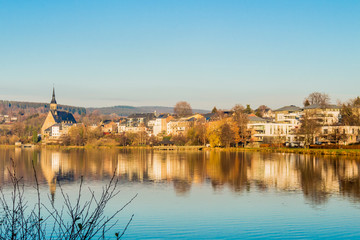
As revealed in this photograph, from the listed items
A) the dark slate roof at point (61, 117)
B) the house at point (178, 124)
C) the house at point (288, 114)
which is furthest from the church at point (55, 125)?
the house at point (288, 114)

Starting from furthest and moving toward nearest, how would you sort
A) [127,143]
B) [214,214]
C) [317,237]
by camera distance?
[127,143] < [214,214] < [317,237]

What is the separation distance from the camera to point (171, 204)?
18250mm

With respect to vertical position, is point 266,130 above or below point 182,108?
below

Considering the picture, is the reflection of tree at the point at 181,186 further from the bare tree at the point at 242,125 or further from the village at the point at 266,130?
the bare tree at the point at 242,125

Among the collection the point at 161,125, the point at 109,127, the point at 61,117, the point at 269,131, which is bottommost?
the point at 269,131

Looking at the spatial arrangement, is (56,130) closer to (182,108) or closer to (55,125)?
(55,125)

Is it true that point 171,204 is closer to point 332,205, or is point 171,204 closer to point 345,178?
point 332,205

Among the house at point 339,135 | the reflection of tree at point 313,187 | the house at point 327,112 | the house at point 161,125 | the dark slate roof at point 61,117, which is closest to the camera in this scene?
the reflection of tree at point 313,187

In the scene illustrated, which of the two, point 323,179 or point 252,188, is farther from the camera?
point 323,179

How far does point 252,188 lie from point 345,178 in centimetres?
798

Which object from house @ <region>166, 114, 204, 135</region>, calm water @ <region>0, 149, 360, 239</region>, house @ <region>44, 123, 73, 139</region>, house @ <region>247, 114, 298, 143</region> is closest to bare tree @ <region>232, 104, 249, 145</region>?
house @ <region>247, 114, 298, 143</region>

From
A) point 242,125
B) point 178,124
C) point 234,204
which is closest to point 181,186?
point 234,204

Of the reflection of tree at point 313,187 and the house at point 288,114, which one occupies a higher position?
the house at point 288,114

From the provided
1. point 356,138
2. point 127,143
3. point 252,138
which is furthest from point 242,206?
point 127,143
